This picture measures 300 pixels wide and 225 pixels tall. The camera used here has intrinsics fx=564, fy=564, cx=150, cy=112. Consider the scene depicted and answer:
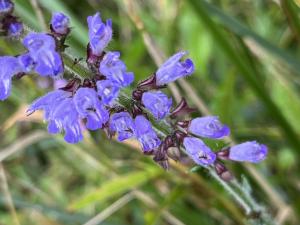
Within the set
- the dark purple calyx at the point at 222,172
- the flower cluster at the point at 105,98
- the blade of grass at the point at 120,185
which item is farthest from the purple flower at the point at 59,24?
the blade of grass at the point at 120,185

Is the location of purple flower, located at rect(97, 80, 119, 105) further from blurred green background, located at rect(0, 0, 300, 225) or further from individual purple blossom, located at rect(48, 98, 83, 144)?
blurred green background, located at rect(0, 0, 300, 225)

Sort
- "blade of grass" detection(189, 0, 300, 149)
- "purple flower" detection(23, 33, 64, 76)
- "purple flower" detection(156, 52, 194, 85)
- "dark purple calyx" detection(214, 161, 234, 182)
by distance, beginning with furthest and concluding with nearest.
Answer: "blade of grass" detection(189, 0, 300, 149) < "dark purple calyx" detection(214, 161, 234, 182) < "purple flower" detection(156, 52, 194, 85) < "purple flower" detection(23, 33, 64, 76)

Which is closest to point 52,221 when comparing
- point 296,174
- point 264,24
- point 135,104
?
point 296,174

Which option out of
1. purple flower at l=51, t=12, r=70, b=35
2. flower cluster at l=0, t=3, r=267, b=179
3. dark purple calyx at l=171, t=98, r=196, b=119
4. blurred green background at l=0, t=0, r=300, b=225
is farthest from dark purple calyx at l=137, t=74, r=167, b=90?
blurred green background at l=0, t=0, r=300, b=225

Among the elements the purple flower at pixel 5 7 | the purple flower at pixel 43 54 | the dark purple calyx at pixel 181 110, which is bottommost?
the dark purple calyx at pixel 181 110

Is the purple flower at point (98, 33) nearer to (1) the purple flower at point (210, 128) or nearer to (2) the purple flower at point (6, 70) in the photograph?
(2) the purple flower at point (6, 70)

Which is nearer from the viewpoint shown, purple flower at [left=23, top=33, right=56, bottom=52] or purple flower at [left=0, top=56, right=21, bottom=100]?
purple flower at [left=23, top=33, right=56, bottom=52]

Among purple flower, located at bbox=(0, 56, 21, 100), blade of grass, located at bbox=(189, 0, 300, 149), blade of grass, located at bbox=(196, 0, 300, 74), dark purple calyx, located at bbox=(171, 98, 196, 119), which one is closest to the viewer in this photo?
purple flower, located at bbox=(0, 56, 21, 100)
